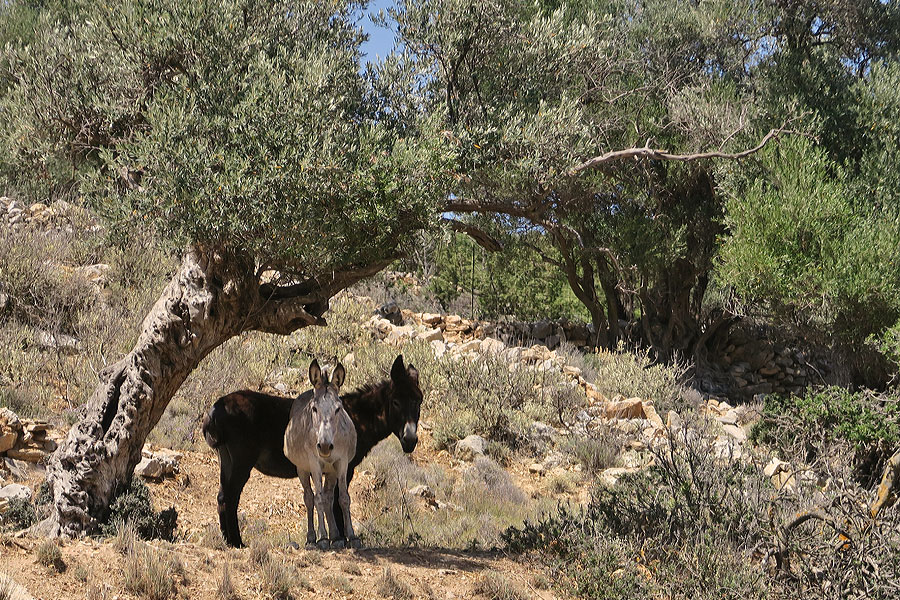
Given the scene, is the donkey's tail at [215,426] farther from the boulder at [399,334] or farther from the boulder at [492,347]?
the boulder at [399,334]

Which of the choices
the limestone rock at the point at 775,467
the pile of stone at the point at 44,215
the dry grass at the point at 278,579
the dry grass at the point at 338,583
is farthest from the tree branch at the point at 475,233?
the pile of stone at the point at 44,215

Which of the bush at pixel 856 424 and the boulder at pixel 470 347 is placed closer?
the bush at pixel 856 424

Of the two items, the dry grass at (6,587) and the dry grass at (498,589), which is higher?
the dry grass at (6,587)

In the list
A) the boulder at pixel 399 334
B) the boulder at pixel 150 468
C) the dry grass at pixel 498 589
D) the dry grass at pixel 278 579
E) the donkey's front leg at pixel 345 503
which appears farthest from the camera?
the boulder at pixel 399 334

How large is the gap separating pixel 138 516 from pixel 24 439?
11.9ft

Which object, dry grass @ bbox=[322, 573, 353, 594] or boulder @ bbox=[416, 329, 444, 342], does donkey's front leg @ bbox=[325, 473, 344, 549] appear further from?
boulder @ bbox=[416, 329, 444, 342]

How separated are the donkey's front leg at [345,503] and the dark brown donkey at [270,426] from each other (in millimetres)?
189

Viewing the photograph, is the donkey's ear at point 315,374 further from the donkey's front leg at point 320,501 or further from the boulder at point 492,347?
the boulder at point 492,347

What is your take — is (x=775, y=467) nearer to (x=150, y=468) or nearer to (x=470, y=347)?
(x=470, y=347)

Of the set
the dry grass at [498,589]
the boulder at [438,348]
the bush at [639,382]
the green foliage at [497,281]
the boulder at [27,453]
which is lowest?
the dry grass at [498,589]

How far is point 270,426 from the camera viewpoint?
341 inches

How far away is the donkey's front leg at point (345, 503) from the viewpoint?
820cm

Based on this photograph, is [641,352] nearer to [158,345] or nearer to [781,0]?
[781,0]

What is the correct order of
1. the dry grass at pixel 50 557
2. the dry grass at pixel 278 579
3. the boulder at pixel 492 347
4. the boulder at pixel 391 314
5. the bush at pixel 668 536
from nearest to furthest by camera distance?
1. the dry grass at pixel 50 557
2. the dry grass at pixel 278 579
3. the bush at pixel 668 536
4. the boulder at pixel 492 347
5. the boulder at pixel 391 314
